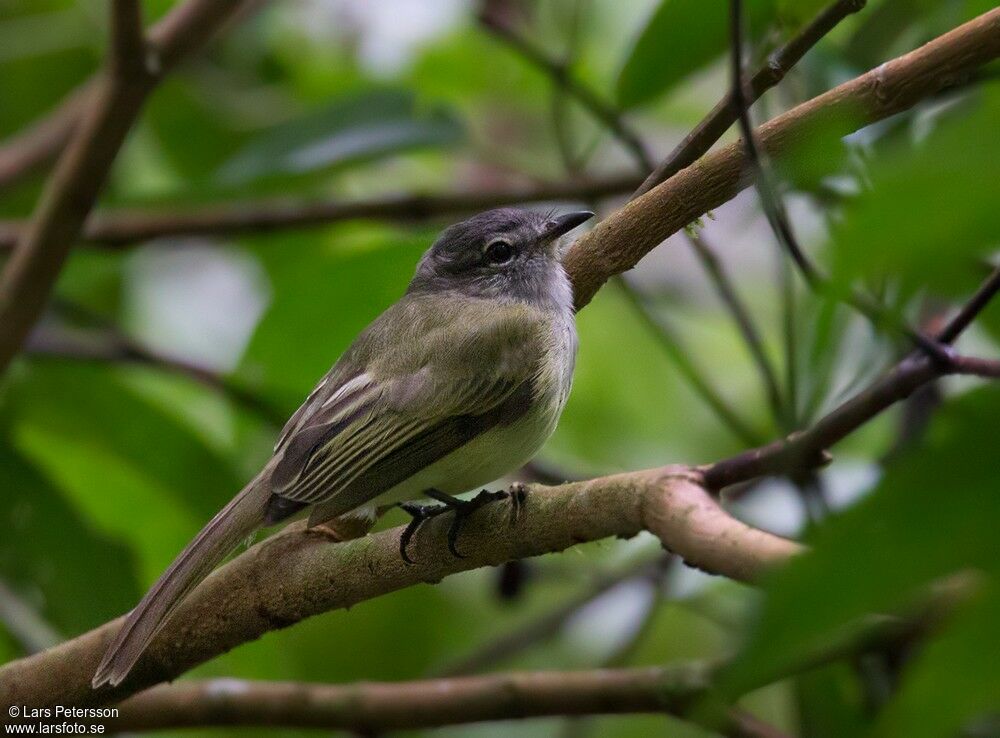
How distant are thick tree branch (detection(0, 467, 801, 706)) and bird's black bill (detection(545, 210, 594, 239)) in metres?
1.56

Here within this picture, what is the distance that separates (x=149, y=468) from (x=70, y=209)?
3.31 feet

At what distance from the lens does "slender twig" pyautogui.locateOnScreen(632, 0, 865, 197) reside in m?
2.13

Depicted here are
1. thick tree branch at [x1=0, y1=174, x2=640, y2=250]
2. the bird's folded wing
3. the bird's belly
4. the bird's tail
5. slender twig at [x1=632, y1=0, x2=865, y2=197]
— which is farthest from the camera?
thick tree branch at [x1=0, y1=174, x2=640, y2=250]

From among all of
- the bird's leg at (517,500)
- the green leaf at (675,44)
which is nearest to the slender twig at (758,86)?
the bird's leg at (517,500)

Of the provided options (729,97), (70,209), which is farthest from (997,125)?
(70,209)

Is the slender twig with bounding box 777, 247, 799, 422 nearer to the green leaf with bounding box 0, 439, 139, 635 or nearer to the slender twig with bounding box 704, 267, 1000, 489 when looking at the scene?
the slender twig with bounding box 704, 267, 1000, 489

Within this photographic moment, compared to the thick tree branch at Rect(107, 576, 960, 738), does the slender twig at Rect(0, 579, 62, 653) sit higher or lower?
higher

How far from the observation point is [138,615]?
8.13ft

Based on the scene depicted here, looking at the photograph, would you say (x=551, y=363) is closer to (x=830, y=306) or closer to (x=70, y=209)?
(x=70, y=209)

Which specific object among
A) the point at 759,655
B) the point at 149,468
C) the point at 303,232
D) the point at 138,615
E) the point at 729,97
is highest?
the point at 303,232

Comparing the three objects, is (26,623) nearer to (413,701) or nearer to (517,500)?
(413,701)

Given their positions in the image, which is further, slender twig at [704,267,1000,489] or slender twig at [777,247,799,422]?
slender twig at [777,247,799,422]

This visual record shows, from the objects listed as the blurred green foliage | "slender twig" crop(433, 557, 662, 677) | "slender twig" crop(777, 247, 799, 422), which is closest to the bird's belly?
the blurred green foliage

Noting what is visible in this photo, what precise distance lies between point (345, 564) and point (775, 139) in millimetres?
1154
